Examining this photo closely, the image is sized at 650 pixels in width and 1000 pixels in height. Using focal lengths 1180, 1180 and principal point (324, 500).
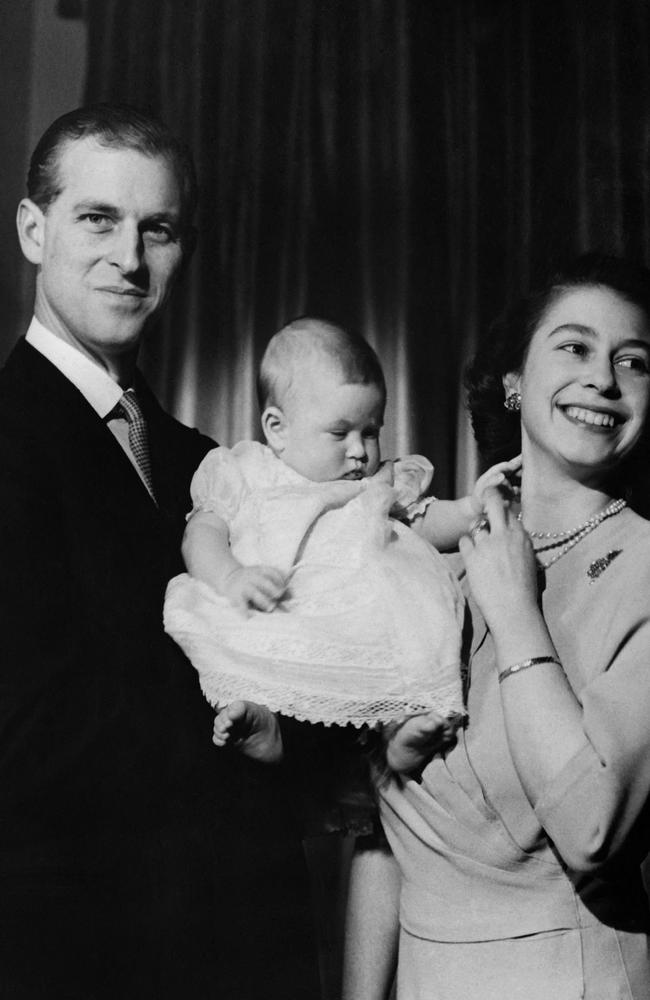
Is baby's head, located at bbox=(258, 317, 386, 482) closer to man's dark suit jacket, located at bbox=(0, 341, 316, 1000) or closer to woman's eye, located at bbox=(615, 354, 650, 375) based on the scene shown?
man's dark suit jacket, located at bbox=(0, 341, 316, 1000)

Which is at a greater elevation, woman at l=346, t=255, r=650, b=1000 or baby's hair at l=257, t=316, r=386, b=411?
baby's hair at l=257, t=316, r=386, b=411

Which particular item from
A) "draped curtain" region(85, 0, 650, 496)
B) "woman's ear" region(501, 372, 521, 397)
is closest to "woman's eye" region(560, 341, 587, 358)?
"woman's ear" region(501, 372, 521, 397)

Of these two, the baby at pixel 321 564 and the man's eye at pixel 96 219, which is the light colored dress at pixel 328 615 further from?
the man's eye at pixel 96 219

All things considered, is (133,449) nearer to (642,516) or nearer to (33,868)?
(33,868)

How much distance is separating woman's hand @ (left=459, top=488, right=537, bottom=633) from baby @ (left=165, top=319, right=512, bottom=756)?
0.16 feet

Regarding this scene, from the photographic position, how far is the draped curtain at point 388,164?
6.82 ft

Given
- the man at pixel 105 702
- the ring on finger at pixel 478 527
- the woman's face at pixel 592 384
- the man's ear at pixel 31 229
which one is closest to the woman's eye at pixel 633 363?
the woman's face at pixel 592 384

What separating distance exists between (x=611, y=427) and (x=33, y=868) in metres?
1.02

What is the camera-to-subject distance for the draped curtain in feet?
6.82

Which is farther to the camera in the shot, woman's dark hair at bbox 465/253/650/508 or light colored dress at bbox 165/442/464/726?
woman's dark hair at bbox 465/253/650/508

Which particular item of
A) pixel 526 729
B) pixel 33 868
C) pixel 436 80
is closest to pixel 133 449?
pixel 33 868

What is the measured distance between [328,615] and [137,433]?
457 mm

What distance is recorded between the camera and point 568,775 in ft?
4.71

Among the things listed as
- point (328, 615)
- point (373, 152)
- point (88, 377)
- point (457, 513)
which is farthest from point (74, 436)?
point (373, 152)
